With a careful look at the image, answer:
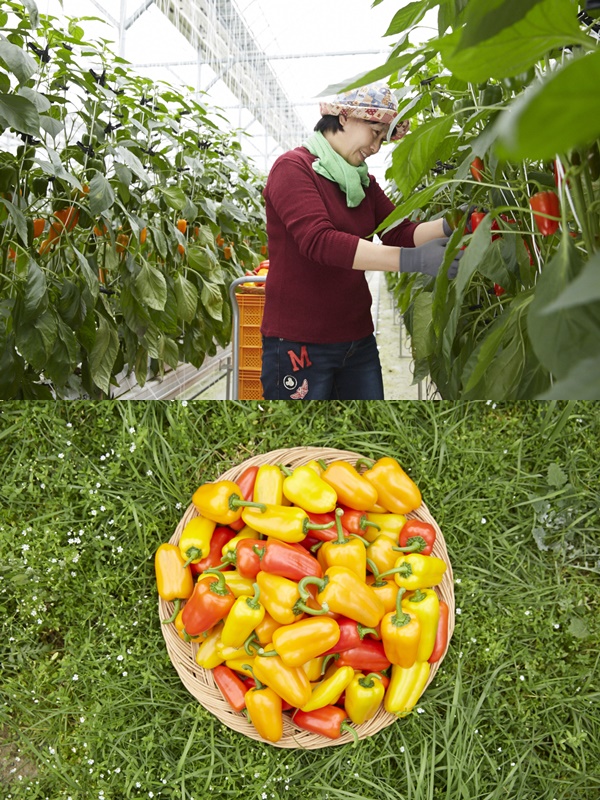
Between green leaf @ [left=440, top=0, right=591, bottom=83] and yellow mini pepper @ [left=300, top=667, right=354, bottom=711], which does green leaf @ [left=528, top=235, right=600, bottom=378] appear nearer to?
green leaf @ [left=440, top=0, right=591, bottom=83]

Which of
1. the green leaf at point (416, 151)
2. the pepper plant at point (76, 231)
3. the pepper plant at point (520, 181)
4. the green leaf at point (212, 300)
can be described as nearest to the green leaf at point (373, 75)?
the pepper plant at point (520, 181)

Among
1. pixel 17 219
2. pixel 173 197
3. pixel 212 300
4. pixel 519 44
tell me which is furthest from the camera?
pixel 212 300

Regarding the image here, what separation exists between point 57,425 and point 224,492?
0.73ft

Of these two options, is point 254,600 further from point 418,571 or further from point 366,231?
point 366,231

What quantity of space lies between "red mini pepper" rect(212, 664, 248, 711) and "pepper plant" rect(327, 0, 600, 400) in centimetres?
44

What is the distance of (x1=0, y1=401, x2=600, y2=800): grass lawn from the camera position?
84 centimetres

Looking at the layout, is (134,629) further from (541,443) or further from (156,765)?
(541,443)

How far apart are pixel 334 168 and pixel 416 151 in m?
0.90

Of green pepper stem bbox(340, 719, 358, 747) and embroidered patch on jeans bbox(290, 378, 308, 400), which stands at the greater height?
embroidered patch on jeans bbox(290, 378, 308, 400)

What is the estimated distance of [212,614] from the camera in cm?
84

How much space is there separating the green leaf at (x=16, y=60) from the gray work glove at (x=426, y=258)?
79 cm

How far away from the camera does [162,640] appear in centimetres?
88

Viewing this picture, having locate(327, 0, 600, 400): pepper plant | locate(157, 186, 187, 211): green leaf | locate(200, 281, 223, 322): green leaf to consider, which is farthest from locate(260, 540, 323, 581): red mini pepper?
locate(200, 281, 223, 322): green leaf

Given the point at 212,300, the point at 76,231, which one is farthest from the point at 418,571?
the point at 212,300
